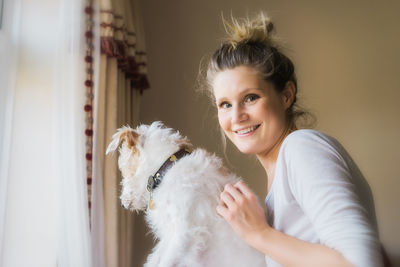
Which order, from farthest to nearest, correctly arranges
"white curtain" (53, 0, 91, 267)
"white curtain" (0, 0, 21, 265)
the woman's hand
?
1. "white curtain" (53, 0, 91, 267)
2. "white curtain" (0, 0, 21, 265)
3. the woman's hand

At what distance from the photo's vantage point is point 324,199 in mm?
666

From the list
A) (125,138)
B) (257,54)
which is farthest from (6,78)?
(257,54)

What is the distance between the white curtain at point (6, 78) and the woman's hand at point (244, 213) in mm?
1054

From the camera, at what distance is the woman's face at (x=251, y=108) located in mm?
1009

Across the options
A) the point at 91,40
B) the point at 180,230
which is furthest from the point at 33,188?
the point at 180,230

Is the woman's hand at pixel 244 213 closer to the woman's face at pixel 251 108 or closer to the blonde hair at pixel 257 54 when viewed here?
the woman's face at pixel 251 108

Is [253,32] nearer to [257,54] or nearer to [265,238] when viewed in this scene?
[257,54]

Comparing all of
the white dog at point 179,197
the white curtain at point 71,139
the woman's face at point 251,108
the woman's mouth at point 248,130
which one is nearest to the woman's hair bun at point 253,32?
the woman's face at point 251,108

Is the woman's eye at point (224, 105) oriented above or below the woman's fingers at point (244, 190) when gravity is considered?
above

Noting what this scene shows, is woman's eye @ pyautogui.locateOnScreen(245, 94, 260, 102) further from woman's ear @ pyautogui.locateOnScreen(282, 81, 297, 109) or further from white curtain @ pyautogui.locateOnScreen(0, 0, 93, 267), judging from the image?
white curtain @ pyautogui.locateOnScreen(0, 0, 93, 267)

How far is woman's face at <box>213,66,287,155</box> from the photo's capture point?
101 cm

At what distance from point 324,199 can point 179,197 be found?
478mm

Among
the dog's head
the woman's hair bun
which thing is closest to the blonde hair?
the woman's hair bun

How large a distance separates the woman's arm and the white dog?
4.9 inches
